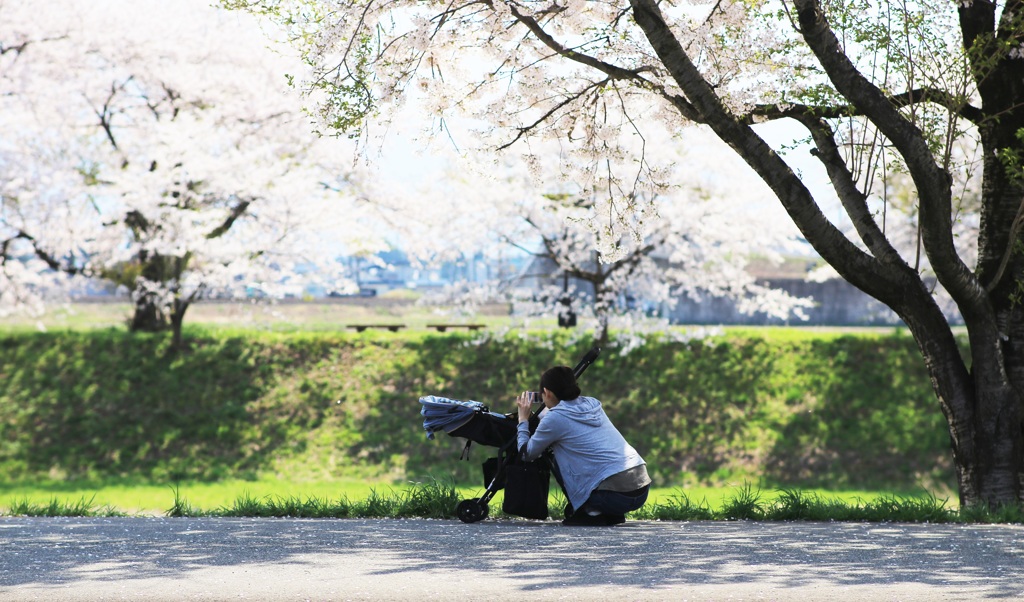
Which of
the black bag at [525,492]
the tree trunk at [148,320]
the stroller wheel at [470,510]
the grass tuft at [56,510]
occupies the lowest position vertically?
the grass tuft at [56,510]

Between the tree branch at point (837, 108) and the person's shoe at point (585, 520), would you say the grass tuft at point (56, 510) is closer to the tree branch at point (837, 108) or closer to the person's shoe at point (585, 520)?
the person's shoe at point (585, 520)

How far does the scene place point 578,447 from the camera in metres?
7.33

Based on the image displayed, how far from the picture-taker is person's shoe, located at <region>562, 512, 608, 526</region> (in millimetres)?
7285

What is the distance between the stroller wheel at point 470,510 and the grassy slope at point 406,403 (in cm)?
886

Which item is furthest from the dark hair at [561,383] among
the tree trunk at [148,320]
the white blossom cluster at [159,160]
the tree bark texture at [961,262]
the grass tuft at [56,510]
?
the tree trunk at [148,320]

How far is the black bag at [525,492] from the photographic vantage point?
7.33 metres

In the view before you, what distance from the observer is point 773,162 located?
26.1ft

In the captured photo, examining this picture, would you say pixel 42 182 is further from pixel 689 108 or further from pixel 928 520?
pixel 928 520

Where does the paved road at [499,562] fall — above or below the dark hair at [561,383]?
below

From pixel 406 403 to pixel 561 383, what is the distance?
1131cm

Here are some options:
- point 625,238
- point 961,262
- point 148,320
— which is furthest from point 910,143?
point 148,320

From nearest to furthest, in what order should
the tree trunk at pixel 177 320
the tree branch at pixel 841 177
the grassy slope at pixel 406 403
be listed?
1. the tree branch at pixel 841 177
2. the grassy slope at pixel 406 403
3. the tree trunk at pixel 177 320

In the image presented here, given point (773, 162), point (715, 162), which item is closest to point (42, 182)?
point (715, 162)

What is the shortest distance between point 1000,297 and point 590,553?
5.03m
